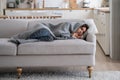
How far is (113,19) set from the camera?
4.80 m

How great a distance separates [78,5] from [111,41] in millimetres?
3330

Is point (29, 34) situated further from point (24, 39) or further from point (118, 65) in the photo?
point (118, 65)

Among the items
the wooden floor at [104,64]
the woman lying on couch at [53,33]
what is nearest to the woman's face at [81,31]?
the woman lying on couch at [53,33]

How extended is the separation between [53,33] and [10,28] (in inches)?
33.0

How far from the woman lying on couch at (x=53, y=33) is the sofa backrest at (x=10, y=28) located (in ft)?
0.86

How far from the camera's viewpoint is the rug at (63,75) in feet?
12.0

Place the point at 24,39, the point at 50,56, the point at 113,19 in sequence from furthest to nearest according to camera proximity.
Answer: the point at 113,19 → the point at 24,39 → the point at 50,56

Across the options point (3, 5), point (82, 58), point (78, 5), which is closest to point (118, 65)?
A: point (82, 58)

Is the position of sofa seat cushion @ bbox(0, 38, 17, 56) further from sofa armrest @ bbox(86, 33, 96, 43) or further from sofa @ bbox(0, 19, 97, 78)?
sofa armrest @ bbox(86, 33, 96, 43)

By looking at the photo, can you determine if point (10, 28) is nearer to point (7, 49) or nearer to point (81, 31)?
point (7, 49)

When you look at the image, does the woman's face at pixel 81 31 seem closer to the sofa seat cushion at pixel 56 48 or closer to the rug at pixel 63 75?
the sofa seat cushion at pixel 56 48

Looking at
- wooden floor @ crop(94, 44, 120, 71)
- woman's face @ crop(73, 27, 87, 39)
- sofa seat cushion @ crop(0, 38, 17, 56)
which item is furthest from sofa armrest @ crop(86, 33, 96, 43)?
sofa seat cushion @ crop(0, 38, 17, 56)

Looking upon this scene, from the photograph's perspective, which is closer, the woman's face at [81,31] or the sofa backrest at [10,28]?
the woman's face at [81,31]

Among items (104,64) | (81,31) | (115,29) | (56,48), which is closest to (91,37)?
(81,31)
